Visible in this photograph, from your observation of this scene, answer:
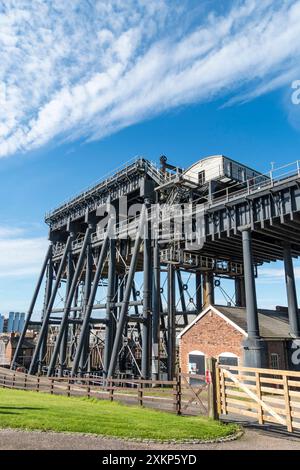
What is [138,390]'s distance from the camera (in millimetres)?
13000

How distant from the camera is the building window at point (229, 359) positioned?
19766 millimetres

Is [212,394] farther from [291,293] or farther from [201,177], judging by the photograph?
[201,177]

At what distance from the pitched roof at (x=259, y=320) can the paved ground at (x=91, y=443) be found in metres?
11.5

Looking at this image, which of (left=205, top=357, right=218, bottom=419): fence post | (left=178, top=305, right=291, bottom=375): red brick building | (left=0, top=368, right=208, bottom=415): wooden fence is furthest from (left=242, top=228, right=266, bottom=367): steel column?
(left=205, top=357, right=218, bottom=419): fence post

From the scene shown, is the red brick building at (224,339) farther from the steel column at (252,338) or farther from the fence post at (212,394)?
the fence post at (212,394)

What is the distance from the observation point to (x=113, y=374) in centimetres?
2273

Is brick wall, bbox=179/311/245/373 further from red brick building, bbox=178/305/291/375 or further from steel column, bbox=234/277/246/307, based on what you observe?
steel column, bbox=234/277/246/307

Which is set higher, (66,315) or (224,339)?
(66,315)

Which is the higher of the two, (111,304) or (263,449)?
(111,304)

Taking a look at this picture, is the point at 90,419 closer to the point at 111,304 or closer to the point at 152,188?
the point at 111,304

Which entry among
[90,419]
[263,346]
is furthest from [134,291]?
[90,419]

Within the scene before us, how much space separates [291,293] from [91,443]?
16850 millimetres

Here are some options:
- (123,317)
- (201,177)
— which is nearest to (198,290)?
(123,317)
